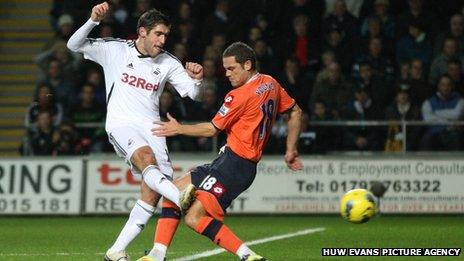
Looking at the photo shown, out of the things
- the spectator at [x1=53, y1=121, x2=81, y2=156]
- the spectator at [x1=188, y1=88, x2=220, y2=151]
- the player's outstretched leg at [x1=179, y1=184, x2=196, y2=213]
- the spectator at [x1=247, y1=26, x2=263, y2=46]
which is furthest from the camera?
the spectator at [x1=247, y1=26, x2=263, y2=46]

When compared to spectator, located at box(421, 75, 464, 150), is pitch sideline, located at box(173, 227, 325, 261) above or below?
below

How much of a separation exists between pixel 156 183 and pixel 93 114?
8355mm

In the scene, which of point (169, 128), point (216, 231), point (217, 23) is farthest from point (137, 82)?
point (217, 23)

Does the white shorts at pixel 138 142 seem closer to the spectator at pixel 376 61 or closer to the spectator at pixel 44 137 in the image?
the spectator at pixel 44 137

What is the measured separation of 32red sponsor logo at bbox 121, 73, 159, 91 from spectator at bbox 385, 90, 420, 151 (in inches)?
298

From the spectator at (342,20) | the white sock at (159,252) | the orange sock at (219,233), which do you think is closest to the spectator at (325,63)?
the spectator at (342,20)

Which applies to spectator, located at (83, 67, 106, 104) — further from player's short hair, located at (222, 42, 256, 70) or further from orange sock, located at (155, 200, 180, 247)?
player's short hair, located at (222, 42, 256, 70)

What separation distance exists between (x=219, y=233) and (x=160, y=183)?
74 centimetres

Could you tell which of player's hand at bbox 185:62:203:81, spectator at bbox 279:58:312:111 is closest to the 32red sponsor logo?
player's hand at bbox 185:62:203:81

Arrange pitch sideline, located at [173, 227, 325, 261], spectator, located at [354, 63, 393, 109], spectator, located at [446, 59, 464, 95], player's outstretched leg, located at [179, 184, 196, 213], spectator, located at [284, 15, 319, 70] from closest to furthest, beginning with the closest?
player's outstretched leg, located at [179, 184, 196, 213]
pitch sideline, located at [173, 227, 325, 261]
spectator, located at [354, 63, 393, 109]
spectator, located at [446, 59, 464, 95]
spectator, located at [284, 15, 319, 70]

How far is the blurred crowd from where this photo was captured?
17.3 m

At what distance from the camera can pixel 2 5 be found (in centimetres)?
2245

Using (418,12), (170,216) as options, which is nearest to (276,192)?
(418,12)

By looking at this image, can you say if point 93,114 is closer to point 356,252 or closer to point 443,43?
point 443,43
